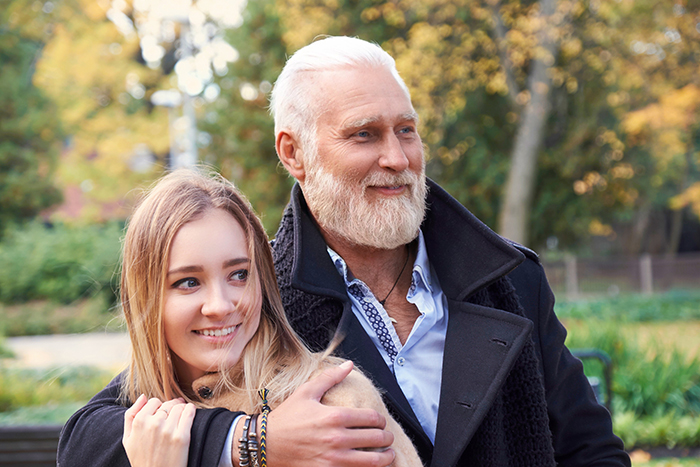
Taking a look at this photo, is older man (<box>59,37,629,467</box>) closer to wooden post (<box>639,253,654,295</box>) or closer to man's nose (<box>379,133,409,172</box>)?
man's nose (<box>379,133,409,172</box>)

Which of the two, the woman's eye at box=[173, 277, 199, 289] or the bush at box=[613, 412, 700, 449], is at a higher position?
the woman's eye at box=[173, 277, 199, 289]

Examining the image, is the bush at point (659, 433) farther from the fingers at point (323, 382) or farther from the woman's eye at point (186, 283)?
the woman's eye at point (186, 283)

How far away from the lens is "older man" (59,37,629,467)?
2102 mm

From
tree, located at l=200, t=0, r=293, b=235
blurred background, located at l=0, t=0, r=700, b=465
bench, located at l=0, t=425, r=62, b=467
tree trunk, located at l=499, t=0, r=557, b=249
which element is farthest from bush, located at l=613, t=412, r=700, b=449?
tree, located at l=200, t=0, r=293, b=235

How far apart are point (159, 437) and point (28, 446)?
4287 mm

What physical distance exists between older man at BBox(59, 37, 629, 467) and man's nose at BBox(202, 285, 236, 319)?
0.43 meters

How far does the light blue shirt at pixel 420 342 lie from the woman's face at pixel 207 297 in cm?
58

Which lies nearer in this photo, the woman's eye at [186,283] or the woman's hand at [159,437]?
the woman's hand at [159,437]

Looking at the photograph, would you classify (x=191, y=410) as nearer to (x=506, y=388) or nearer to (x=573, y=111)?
(x=506, y=388)

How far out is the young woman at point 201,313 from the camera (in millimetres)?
1768

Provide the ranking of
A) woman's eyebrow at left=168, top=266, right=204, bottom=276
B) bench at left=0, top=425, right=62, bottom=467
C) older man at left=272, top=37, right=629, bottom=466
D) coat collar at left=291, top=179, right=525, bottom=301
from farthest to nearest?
bench at left=0, top=425, right=62, bottom=467 → coat collar at left=291, top=179, right=525, bottom=301 → older man at left=272, top=37, right=629, bottom=466 → woman's eyebrow at left=168, top=266, right=204, bottom=276

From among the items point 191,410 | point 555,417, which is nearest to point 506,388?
point 555,417

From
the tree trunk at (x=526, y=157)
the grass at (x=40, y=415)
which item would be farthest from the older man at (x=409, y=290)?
the tree trunk at (x=526, y=157)

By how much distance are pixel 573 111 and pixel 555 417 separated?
15.3 meters
